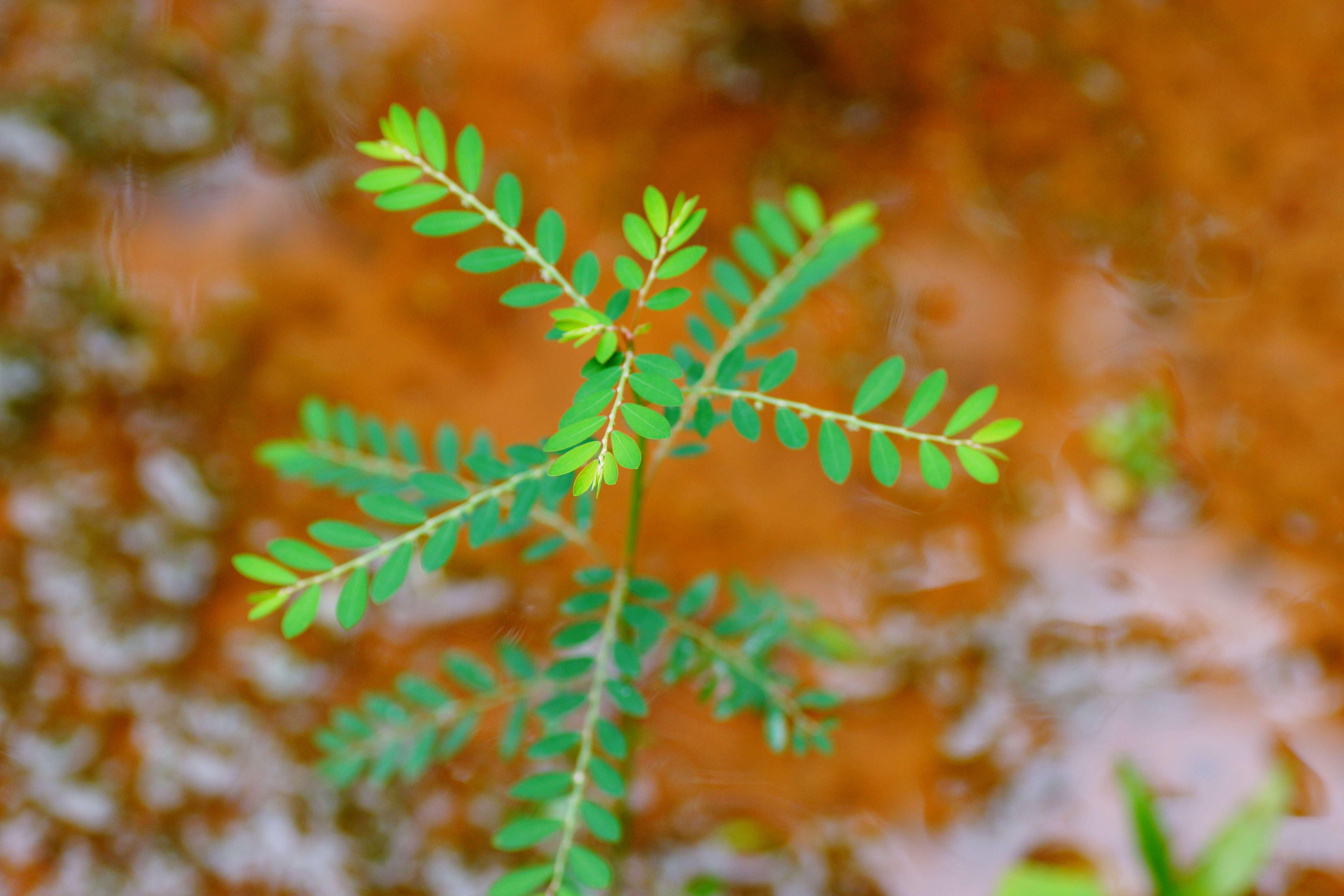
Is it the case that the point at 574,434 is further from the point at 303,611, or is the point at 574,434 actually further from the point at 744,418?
the point at 303,611

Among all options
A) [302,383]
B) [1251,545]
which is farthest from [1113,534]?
[302,383]

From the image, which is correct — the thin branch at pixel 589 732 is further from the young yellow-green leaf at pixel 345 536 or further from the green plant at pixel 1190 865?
the green plant at pixel 1190 865

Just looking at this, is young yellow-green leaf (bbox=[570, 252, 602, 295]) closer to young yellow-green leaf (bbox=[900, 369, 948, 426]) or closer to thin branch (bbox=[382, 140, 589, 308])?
thin branch (bbox=[382, 140, 589, 308])

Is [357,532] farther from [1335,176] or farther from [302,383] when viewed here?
[1335,176]

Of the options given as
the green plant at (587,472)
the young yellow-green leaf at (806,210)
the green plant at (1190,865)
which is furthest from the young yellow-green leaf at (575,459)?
the green plant at (1190,865)

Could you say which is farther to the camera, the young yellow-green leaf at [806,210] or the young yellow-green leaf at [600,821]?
the young yellow-green leaf at [806,210]

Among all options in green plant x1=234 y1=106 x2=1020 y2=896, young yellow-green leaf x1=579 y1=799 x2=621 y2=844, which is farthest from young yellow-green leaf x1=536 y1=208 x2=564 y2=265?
young yellow-green leaf x1=579 y1=799 x2=621 y2=844
